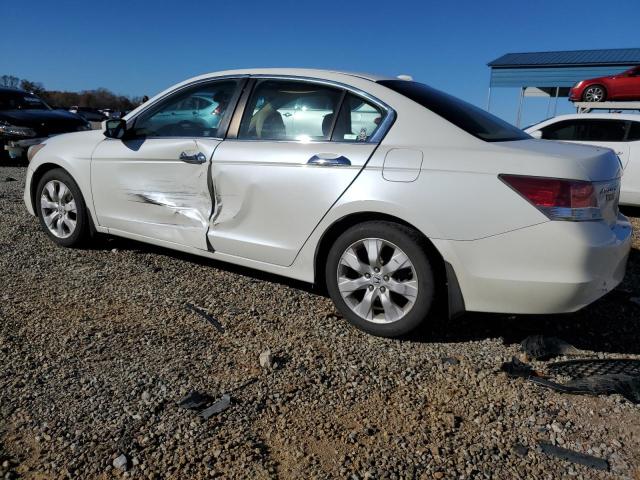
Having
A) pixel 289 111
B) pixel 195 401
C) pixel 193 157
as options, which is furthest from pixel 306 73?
pixel 195 401

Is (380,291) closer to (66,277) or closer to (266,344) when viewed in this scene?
(266,344)

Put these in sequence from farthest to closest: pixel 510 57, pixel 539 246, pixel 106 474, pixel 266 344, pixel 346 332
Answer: pixel 510 57
pixel 346 332
pixel 266 344
pixel 539 246
pixel 106 474

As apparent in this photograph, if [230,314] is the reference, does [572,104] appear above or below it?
above

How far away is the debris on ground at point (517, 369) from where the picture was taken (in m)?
2.99

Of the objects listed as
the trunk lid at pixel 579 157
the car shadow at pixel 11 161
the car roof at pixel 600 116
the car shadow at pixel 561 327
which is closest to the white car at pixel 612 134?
the car roof at pixel 600 116

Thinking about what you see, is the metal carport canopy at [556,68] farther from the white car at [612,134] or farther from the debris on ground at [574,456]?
the debris on ground at [574,456]

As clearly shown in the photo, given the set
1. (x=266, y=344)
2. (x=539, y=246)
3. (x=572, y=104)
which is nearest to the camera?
(x=539, y=246)

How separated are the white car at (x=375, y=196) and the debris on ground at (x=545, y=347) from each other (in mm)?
331

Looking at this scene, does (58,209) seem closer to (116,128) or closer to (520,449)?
(116,128)

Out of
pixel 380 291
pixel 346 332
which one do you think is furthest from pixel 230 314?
pixel 380 291

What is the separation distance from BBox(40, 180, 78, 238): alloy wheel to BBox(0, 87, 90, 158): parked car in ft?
23.5

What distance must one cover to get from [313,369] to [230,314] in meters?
0.93

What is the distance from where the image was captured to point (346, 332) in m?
3.49

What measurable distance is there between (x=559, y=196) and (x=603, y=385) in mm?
1013
